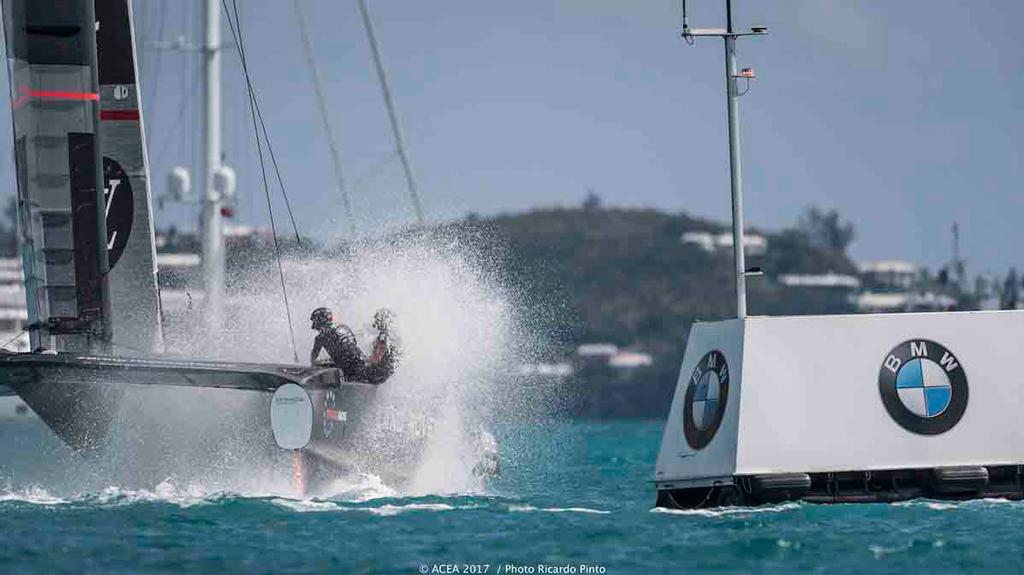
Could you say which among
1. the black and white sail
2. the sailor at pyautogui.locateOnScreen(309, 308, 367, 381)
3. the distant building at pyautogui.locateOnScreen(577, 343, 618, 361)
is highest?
the black and white sail

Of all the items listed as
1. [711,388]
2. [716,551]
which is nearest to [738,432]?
[711,388]

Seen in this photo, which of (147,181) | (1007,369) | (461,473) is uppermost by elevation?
(147,181)

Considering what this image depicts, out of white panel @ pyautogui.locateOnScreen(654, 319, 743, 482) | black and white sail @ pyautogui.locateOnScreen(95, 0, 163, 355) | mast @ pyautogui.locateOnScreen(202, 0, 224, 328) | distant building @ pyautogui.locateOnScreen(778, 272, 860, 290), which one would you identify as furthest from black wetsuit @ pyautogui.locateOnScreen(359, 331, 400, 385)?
distant building @ pyautogui.locateOnScreen(778, 272, 860, 290)

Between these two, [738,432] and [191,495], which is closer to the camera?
[738,432]

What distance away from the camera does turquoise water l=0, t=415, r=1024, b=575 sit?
16391 mm

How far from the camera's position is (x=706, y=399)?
19875mm

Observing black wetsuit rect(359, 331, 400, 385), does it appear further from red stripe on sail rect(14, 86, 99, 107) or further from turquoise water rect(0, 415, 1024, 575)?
red stripe on sail rect(14, 86, 99, 107)

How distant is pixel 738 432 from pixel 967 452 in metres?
2.65

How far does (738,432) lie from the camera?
62.2 ft

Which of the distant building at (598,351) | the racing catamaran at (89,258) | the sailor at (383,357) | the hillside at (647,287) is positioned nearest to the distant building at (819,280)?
the hillside at (647,287)

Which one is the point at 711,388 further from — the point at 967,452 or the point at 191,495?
the point at 191,495

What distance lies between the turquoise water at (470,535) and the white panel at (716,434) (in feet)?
1.62

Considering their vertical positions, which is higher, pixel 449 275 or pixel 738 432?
pixel 449 275

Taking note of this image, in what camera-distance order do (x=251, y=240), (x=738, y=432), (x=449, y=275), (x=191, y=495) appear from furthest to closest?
(x=251, y=240) < (x=449, y=275) < (x=191, y=495) < (x=738, y=432)
